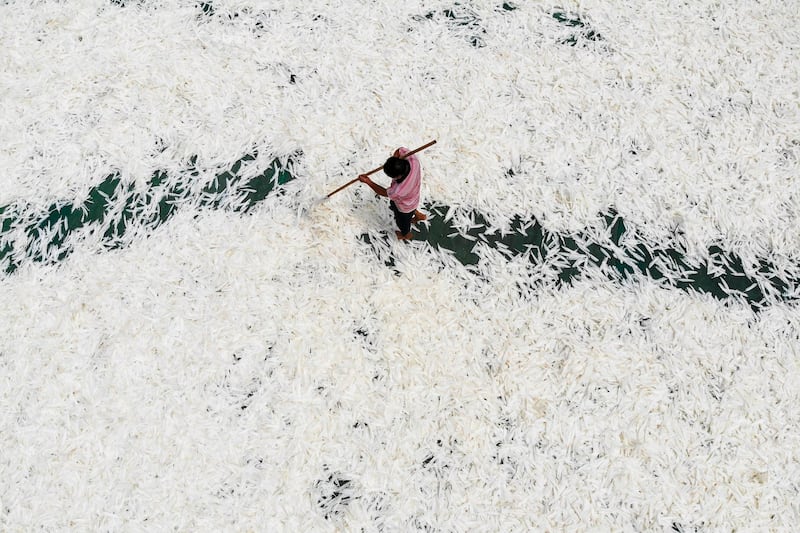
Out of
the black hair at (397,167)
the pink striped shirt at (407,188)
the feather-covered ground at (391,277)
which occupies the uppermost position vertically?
the black hair at (397,167)

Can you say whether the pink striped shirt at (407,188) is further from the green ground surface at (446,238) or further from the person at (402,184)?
the green ground surface at (446,238)

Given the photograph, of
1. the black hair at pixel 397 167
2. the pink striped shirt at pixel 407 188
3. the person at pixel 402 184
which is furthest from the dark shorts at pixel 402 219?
the black hair at pixel 397 167

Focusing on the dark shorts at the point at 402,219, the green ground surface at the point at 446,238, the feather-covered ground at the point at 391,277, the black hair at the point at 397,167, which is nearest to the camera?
the black hair at the point at 397,167

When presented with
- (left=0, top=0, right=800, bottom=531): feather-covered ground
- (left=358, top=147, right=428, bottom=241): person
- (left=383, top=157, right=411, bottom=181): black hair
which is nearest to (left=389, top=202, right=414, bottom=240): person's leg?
(left=358, top=147, right=428, bottom=241): person

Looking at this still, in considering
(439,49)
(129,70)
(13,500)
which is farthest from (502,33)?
(13,500)

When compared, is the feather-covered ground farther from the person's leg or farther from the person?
the person

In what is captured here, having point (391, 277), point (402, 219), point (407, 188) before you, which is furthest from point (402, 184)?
point (391, 277)
